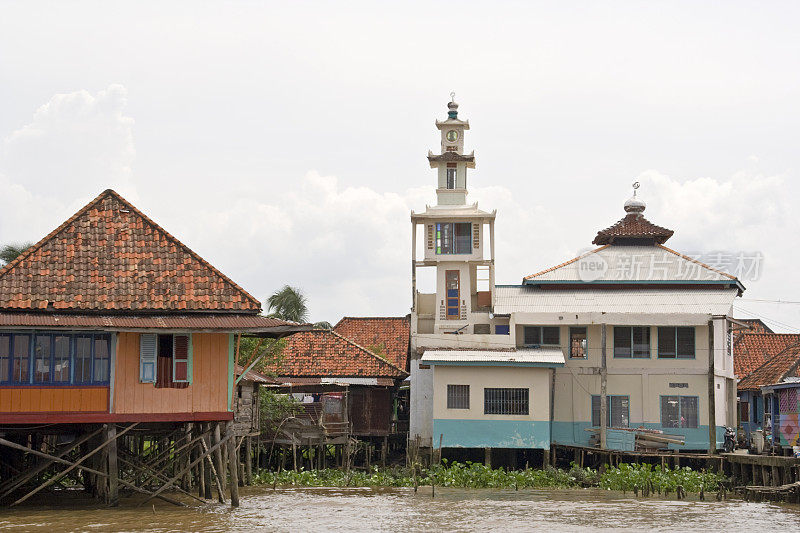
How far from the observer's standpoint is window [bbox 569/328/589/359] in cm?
4381

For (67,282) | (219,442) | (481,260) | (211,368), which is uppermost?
(481,260)

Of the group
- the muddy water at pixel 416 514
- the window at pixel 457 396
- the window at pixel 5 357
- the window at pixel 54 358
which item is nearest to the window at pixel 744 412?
the window at pixel 457 396

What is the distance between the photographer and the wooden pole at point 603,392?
135 ft

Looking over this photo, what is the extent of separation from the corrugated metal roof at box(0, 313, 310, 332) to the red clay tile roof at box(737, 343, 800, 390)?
2240 cm

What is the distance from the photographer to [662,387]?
140 ft

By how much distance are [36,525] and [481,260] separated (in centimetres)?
2504

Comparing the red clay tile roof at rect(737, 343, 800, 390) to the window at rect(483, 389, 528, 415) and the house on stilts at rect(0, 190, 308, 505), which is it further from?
the house on stilts at rect(0, 190, 308, 505)

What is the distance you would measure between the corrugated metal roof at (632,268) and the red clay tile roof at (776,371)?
378 cm

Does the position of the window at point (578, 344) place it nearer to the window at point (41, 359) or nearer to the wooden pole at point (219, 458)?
the wooden pole at point (219, 458)

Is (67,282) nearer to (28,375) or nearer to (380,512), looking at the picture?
(28,375)

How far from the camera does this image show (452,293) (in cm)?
4681

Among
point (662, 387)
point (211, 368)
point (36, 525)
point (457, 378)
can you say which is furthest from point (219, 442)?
point (662, 387)

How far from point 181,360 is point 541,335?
801 inches

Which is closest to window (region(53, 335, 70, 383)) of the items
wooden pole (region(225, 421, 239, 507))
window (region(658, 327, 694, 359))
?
wooden pole (region(225, 421, 239, 507))
